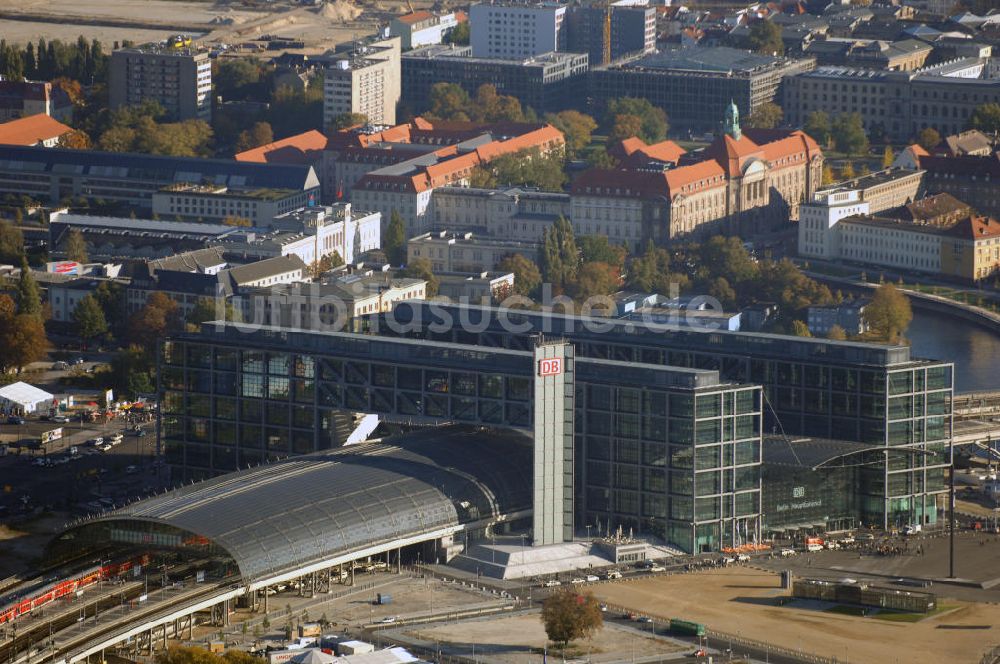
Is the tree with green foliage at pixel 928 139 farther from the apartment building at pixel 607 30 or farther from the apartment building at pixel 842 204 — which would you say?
the apartment building at pixel 607 30

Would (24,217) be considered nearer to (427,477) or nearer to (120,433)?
(120,433)

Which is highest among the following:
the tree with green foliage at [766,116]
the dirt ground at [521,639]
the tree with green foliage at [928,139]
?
the tree with green foliage at [766,116]

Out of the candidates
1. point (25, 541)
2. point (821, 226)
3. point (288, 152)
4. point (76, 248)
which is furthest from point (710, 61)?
point (25, 541)

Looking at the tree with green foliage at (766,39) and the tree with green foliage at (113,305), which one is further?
the tree with green foliage at (766,39)

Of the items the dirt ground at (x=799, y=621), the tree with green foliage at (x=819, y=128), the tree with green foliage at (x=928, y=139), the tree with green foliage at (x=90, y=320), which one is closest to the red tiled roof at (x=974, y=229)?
the tree with green foliage at (x=928, y=139)

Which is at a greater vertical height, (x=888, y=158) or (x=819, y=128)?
(x=819, y=128)

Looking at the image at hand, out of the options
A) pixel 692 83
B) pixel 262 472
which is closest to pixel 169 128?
pixel 692 83

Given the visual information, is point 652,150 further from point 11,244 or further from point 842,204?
point 11,244
